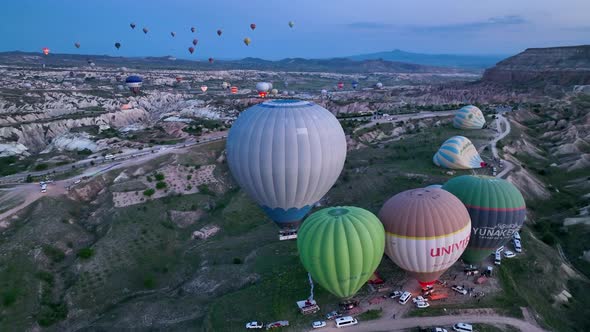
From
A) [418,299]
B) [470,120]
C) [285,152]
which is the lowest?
[418,299]

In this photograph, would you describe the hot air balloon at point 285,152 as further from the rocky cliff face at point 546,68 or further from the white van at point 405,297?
the rocky cliff face at point 546,68

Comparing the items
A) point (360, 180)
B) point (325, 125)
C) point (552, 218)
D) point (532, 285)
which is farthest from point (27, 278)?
point (552, 218)

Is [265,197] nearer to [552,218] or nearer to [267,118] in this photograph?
[267,118]

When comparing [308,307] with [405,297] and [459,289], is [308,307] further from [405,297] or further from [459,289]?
[459,289]

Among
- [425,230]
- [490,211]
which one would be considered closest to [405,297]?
[425,230]

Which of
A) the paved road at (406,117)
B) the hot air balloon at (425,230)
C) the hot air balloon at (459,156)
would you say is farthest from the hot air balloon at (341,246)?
the paved road at (406,117)

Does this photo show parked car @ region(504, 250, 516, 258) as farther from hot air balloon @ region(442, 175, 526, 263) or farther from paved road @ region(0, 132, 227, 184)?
paved road @ region(0, 132, 227, 184)
